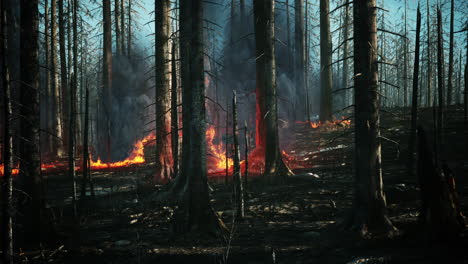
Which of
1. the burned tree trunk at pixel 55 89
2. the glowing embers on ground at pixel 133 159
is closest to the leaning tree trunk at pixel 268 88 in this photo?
the glowing embers on ground at pixel 133 159

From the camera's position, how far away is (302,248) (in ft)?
21.7

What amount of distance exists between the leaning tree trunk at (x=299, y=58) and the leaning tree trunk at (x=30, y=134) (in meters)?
21.5

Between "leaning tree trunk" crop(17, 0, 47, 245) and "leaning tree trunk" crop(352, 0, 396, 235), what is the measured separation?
698 centimetres

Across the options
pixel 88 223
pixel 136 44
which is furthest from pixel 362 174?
pixel 136 44

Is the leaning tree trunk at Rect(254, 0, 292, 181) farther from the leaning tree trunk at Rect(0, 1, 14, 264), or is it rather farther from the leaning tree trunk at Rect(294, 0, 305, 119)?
the leaning tree trunk at Rect(294, 0, 305, 119)

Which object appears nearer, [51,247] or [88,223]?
[51,247]

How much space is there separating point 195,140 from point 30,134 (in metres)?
3.58

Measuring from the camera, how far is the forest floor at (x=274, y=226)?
6094 mm

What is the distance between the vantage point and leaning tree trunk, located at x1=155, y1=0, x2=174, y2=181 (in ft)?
44.6

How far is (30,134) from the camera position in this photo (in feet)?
22.7

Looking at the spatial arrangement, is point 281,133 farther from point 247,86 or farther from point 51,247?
point 51,247

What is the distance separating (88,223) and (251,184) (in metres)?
5.90

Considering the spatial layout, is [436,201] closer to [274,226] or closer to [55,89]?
[274,226]

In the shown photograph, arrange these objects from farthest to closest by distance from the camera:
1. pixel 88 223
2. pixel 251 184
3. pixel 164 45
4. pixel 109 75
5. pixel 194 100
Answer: pixel 109 75 < pixel 164 45 < pixel 251 184 < pixel 88 223 < pixel 194 100
